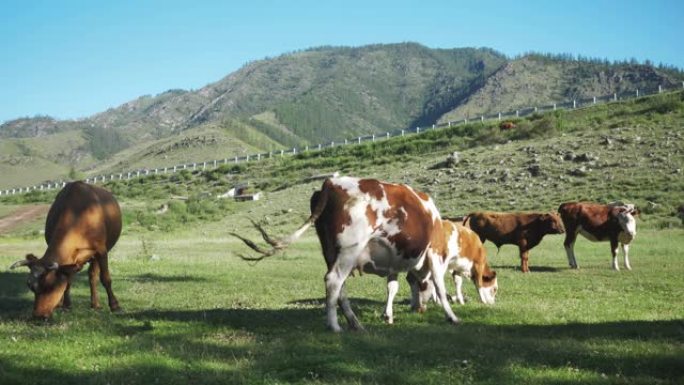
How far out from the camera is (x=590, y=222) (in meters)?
26.0

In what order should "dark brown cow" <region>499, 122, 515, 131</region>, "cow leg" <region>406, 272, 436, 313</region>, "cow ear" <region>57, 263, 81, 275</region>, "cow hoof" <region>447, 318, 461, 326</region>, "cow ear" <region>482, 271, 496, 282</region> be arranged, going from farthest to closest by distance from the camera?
"dark brown cow" <region>499, 122, 515, 131</region> → "cow ear" <region>482, 271, 496, 282</region> → "cow leg" <region>406, 272, 436, 313</region> → "cow ear" <region>57, 263, 81, 275</region> → "cow hoof" <region>447, 318, 461, 326</region>

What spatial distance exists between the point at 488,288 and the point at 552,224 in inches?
395

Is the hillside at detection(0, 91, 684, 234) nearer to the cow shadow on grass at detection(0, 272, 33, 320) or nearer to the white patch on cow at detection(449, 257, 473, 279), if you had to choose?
the white patch on cow at detection(449, 257, 473, 279)

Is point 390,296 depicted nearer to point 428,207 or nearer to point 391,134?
point 428,207

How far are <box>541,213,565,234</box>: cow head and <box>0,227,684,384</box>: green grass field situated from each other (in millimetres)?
5385

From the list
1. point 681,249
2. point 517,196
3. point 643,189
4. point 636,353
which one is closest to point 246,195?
point 517,196

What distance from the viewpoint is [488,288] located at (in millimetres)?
16562

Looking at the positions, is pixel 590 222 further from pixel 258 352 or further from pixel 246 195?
pixel 246 195

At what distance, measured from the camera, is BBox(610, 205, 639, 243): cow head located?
24984 mm

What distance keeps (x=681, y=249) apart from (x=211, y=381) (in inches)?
1061

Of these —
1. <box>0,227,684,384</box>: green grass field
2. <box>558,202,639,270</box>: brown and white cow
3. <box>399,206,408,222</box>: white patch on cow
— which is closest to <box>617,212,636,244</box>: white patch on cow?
<box>558,202,639,270</box>: brown and white cow

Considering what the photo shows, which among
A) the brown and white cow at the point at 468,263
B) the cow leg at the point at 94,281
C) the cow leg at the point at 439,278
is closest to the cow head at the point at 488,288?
the brown and white cow at the point at 468,263

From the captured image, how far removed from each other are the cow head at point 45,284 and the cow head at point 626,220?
66.0ft

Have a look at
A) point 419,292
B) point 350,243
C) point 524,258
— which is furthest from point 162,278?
point 350,243
